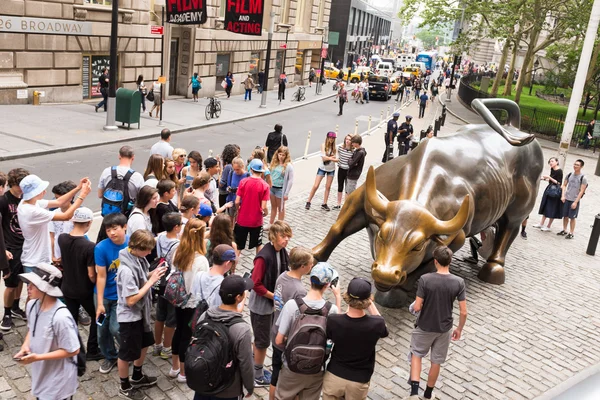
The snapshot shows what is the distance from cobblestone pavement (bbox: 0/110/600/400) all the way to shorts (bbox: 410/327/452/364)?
24.3 inches

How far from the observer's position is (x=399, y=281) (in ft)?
23.1

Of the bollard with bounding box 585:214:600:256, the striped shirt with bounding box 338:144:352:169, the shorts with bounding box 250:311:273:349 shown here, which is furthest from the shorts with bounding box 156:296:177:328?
the bollard with bounding box 585:214:600:256

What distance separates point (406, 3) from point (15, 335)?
38.5 m

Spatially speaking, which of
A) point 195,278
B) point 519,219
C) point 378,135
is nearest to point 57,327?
point 195,278

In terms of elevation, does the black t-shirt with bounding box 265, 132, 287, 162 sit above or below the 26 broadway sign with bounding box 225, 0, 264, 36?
below

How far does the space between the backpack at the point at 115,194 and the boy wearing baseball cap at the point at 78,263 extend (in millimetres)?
1703

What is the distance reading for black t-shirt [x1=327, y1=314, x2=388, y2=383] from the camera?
4.73 metres

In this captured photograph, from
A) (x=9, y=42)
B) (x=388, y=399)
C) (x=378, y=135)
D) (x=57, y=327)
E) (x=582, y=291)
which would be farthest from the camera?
(x=378, y=135)

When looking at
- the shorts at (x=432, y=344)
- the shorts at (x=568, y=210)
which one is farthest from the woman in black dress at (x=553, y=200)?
the shorts at (x=432, y=344)

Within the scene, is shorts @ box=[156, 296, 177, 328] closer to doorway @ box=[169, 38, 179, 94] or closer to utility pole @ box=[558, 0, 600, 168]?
utility pole @ box=[558, 0, 600, 168]

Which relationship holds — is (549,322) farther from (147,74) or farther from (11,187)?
(147,74)

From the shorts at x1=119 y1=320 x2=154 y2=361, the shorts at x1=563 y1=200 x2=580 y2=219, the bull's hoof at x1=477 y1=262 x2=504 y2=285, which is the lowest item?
the bull's hoof at x1=477 y1=262 x2=504 y2=285

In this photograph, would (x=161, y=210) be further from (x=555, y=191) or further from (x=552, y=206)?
(x=552, y=206)

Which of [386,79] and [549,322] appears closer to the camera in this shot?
[549,322]
